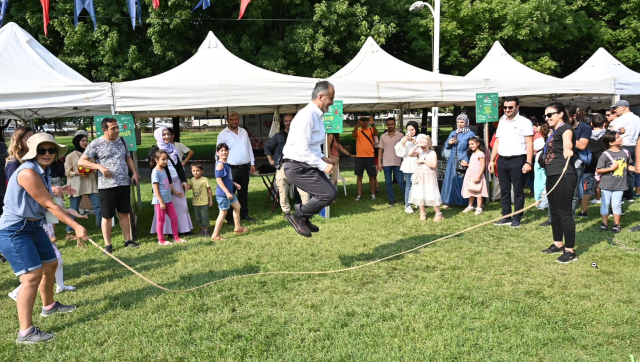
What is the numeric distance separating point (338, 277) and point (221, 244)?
7.50 ft

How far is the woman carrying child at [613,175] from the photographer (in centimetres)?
651

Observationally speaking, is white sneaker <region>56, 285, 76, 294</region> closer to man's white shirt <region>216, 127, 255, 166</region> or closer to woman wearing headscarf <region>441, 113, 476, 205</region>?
man's white shirt <region>216, 127, 255, 166</region>

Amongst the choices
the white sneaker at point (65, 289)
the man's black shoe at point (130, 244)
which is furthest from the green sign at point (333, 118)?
the white sneaker at point (65, 289)

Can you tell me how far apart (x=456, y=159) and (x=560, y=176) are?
3.72 metres

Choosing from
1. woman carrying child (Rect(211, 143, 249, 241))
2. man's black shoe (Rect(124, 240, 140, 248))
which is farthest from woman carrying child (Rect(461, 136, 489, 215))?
man's black shoe (Rect(124, 240, 140, 248))

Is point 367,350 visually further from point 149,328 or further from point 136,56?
point 136,56

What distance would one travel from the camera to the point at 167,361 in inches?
130

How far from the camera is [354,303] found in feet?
13.9

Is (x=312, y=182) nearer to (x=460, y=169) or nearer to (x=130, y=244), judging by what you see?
(x=130, y=244)

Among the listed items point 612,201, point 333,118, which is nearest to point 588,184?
point 612,201

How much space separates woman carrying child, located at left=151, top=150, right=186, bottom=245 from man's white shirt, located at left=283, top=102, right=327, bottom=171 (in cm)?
256

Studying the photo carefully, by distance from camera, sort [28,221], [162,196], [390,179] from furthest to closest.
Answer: [390,179] < [162,196] < [28,221]

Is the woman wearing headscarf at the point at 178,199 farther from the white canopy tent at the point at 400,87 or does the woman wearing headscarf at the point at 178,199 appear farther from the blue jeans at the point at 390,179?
the blue jeans at the point at 390,179

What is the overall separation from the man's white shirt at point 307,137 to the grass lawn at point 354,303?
1.28 metres
